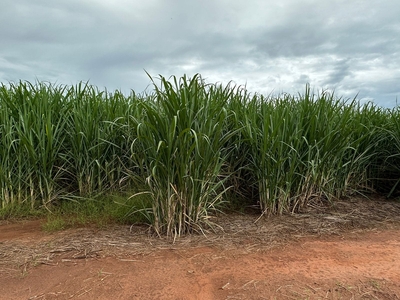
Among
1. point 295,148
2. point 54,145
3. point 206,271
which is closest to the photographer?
point 206,271

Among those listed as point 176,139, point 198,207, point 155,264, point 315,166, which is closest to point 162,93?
point 176,139

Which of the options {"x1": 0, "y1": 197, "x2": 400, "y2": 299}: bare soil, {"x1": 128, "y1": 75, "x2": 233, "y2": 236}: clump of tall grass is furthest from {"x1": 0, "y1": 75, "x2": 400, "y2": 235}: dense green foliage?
{"x1": 0, "y1": 197, "x2": 400, "y2": 299}: bare soil

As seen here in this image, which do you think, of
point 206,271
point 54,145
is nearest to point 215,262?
point 206,271

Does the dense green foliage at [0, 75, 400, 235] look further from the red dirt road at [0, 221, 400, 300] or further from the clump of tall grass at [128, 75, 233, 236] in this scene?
the red dirt road at [0, 221, 400, 300]

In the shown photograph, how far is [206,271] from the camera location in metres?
1.68

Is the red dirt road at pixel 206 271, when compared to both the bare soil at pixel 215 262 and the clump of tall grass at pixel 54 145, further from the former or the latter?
the clump of tall grass at pixel 54 145

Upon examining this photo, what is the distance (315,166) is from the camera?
2.70 metres

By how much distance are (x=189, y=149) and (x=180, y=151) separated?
0.06 metres

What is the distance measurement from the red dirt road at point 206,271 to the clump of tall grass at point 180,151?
8.7 inches

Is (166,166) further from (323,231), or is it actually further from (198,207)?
(323,231)

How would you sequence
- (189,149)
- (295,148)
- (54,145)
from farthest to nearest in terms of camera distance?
(54,145) → (295,148) → (189,149)

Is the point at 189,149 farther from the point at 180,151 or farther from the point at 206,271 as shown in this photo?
the point at 206,271

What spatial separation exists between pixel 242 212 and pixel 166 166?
3.31 ft

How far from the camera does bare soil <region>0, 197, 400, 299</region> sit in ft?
4.92
